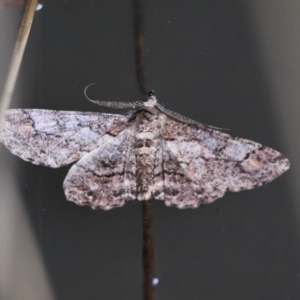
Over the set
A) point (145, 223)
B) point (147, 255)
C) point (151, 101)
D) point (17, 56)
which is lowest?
point (147, 255)

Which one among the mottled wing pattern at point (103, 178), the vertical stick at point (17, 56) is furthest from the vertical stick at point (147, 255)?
the vertical stick at point (17, 56)

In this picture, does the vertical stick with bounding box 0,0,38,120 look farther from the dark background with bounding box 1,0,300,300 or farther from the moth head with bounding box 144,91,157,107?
the moth head with bounding box 144,91,157,107

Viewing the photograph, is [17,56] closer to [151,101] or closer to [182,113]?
[151,101]

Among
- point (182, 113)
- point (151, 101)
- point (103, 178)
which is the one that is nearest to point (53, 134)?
point (103, 178)

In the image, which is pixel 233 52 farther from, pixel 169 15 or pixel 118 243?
pixel 118 243

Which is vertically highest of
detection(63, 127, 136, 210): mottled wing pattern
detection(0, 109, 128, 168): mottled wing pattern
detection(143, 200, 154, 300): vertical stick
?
detection(0, 109, 128, 168): mottled wing pattern

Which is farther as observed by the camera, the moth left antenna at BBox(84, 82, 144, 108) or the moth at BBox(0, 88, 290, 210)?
the moth left antenna at BBox(84, 82, 144, 108)

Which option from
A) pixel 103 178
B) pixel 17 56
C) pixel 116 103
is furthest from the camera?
pixel 116 103

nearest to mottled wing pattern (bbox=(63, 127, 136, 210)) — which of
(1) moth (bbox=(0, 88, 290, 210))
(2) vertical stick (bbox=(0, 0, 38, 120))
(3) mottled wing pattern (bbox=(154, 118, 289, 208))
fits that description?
(1) moth (bbox=(0, 88, 290, 210))
